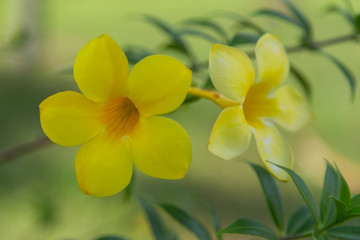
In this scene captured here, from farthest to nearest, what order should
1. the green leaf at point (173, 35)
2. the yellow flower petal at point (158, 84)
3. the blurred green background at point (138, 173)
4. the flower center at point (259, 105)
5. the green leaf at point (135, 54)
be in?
the blurred green background at point (138, 173) → the green leaf at point (173, 35) → the green leaf at point (135, 54) → the flower center at point (259, 105) → the yellow flower petal at point (158, 84)

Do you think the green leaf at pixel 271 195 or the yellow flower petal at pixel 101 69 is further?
the green leaf at pixel 271 195

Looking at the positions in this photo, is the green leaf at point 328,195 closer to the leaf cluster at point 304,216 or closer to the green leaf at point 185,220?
the leaf cluster at point 304,216

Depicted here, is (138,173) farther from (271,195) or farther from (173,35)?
(271,195)

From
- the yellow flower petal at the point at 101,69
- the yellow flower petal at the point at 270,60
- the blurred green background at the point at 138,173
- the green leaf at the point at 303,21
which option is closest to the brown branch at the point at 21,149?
the blurred green background at the point at 138,173

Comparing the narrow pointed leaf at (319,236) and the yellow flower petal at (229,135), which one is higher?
the yellow flower petal at (229,135)

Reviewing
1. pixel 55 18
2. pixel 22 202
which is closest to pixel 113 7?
pixel 55 18
